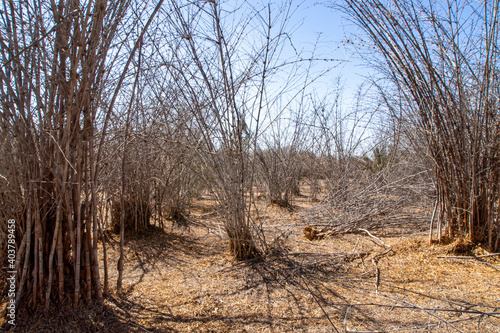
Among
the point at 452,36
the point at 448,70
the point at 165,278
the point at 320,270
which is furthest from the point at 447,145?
the point at 165,278

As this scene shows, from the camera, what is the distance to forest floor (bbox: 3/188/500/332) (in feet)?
6.66

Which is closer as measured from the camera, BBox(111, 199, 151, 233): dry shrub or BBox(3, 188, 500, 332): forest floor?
BBox(3, 188, 500, 332): forest floor

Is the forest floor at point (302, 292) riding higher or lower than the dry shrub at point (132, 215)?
lower

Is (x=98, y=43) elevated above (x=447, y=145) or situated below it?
above

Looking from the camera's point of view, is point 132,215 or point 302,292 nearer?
point 302,292

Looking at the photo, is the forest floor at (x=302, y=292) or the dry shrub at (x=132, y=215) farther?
the dry shrub at (x=132, y=215)

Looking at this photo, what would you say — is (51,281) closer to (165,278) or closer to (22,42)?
(165,278)

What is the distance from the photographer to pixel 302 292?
8.41ft

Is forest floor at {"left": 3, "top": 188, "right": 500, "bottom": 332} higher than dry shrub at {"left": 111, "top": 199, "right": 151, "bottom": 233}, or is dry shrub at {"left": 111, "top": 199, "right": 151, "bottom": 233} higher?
dry shrub at {"left": 111, "top": 199, "right": 151, "bottom": 233}

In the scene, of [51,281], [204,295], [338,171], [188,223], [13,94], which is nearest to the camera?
[13,94]

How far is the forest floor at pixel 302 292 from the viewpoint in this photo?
6.66 feet

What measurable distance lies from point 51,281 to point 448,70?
353 centimetres

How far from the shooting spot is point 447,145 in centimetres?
303

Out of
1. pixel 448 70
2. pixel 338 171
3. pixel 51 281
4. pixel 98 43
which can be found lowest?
pixel 51 281
